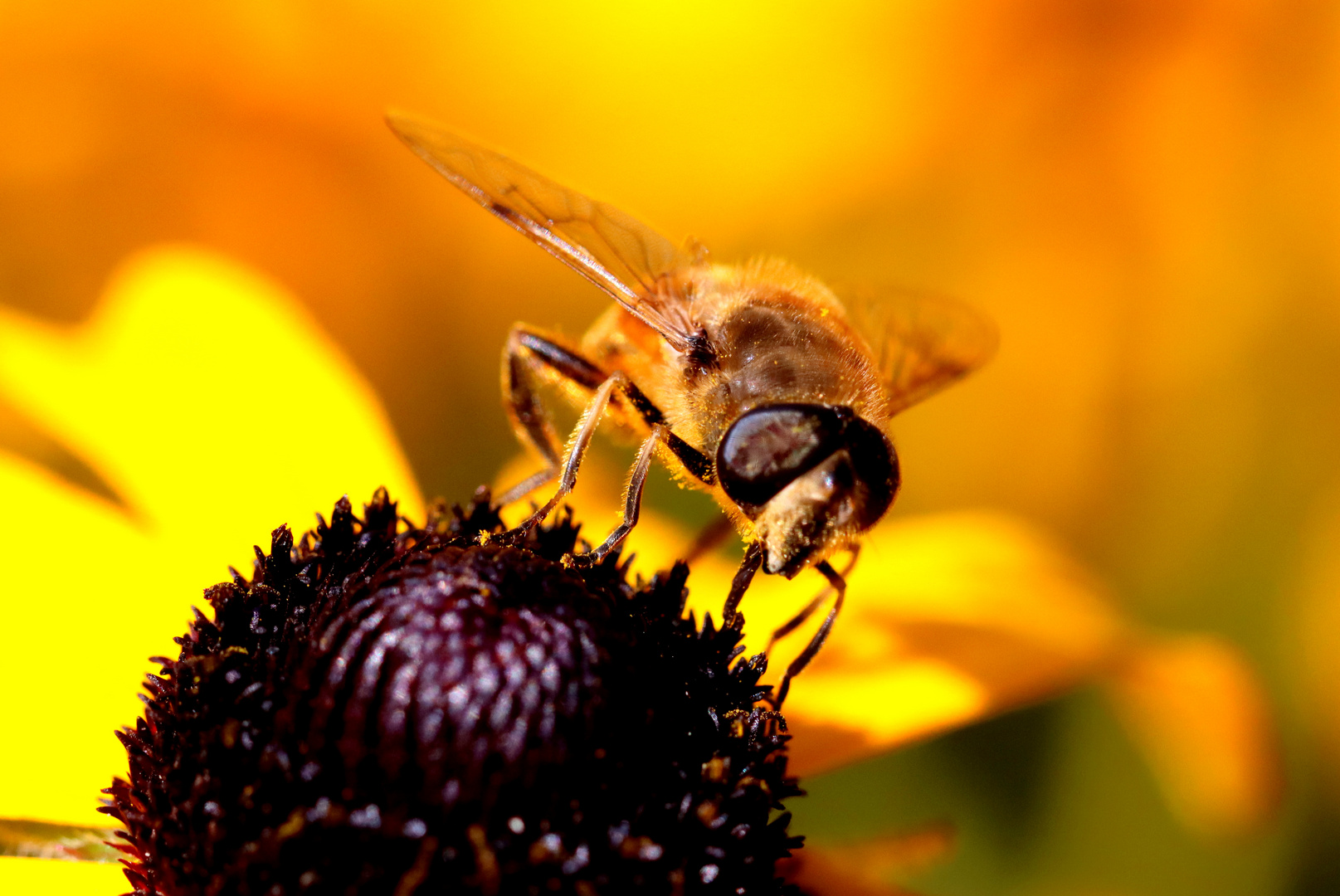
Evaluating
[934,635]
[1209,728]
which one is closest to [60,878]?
[934,635]

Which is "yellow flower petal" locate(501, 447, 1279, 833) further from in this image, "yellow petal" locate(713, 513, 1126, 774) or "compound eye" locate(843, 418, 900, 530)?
"compound eye" locate(843, 418, 900, 530)

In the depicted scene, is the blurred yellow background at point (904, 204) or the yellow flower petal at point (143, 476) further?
the blurred yellow background at point (904, 204)

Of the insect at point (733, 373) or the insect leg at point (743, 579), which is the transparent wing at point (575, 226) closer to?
the insect at point (733, 373)

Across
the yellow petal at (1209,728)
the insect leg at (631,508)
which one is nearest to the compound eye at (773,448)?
the insect leg at (631,508)

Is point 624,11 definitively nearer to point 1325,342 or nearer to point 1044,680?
point 1325,342

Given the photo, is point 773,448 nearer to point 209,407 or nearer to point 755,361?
point 755,361

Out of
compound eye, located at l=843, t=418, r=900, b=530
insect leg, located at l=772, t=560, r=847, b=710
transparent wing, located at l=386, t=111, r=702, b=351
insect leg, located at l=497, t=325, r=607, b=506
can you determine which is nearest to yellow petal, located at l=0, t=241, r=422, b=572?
insect leg, located at l=497, t=325, r=607, b=506
